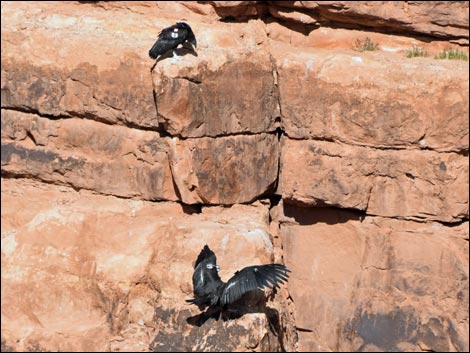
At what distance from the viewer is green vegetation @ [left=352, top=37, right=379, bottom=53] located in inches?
500

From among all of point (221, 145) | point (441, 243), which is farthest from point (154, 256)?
point (441, 243)

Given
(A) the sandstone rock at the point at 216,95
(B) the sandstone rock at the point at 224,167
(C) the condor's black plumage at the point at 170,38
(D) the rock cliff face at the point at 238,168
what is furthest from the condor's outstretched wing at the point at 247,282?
(C) the condor's black plumage at the point at 170,38

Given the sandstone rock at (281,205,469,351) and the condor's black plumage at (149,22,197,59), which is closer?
the condor's black plumage at (149,22,197,59)

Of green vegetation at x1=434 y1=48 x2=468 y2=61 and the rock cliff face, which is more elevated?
green vegetation at x1=434 y1=48 x2=468 y2=61

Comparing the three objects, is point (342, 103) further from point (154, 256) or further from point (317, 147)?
point (154, 256)

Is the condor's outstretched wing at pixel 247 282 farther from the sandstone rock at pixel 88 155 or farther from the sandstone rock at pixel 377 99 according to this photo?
the sandstone rock at pixel 377 99

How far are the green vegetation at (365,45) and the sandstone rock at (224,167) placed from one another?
60.3 inches

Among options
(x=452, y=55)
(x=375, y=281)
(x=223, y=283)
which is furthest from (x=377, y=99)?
(x=223, y=283)

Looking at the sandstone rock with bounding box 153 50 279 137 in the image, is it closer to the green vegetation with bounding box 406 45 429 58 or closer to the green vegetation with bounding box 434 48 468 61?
the green vegetation with bounding box 406 45 429 58

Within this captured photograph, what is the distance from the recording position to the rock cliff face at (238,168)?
39.9 ft

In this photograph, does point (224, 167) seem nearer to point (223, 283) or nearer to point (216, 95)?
point (216, 95)

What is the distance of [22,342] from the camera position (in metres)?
11.8

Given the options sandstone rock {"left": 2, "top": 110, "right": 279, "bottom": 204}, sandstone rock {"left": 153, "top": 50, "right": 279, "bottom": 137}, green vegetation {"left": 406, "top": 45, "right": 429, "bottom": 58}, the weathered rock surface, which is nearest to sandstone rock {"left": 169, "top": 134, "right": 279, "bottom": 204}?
sandstone rock {"left": 2, "top": 110, "right": 279, "bottom": 204}

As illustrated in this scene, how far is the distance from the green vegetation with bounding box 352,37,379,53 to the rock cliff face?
4 centimetres
